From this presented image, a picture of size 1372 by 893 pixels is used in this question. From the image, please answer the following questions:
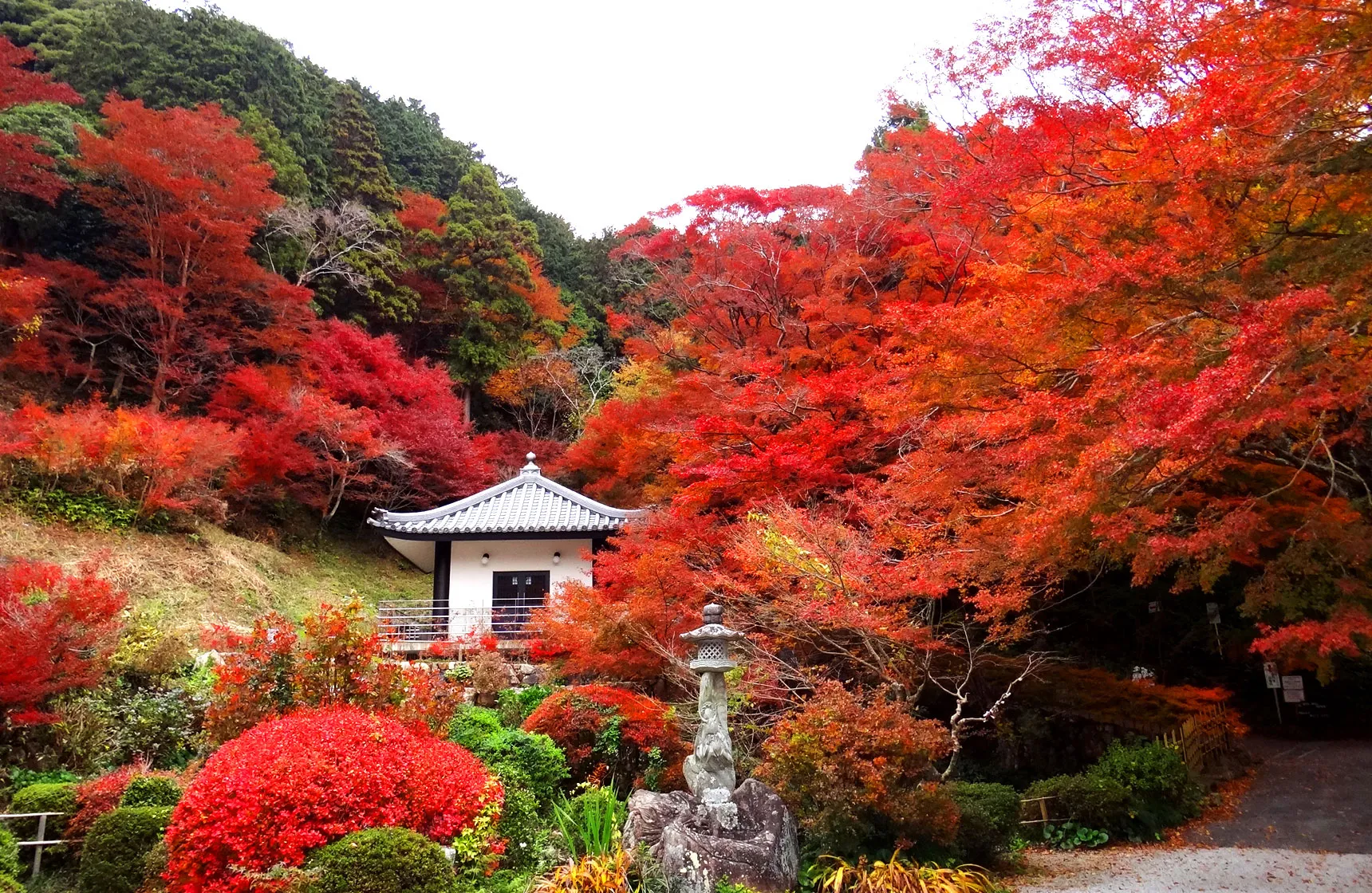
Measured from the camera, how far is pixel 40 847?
25.7 feet

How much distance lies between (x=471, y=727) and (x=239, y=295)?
16.2m

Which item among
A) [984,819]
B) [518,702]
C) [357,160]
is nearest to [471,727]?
[518,702]

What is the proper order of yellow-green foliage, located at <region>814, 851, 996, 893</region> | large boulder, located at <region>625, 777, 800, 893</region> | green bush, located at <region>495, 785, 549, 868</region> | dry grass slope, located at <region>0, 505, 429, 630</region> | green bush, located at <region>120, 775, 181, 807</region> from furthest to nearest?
dry grass slope, located at <region>0, 505, 429, 630</region>, green bush, located at <region>120, 775, 181, 807</region>, green bush, located at <region>495, 785, 549, 868</region>, yellow-green foliage, located at <region>814, 851, 996, 893</region>, large boulder, located at <region>625, 777, 800, 893</region>

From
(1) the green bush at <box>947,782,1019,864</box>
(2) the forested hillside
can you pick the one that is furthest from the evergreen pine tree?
(1) the green bush at <box>947,782,1019,864</box>

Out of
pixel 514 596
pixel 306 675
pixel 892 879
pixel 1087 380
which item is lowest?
pixel 892 879

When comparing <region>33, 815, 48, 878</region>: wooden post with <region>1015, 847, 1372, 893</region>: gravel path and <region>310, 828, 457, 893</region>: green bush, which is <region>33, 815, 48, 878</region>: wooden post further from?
<region>1015, 847, 1372, 893</region>: gravel path

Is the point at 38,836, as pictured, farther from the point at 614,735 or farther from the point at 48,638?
the point at 614,735

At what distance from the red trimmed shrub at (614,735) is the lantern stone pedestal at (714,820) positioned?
2282mm

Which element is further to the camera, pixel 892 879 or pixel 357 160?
pixel 357 160

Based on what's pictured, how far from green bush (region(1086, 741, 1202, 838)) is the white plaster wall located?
37.1 feet

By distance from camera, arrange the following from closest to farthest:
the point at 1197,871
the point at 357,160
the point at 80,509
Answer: the point at 1197,871
the point at 80,509
the point at 357,160

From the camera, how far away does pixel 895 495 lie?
943cm

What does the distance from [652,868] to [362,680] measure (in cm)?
A: 313

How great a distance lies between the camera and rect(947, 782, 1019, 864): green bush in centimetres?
741
